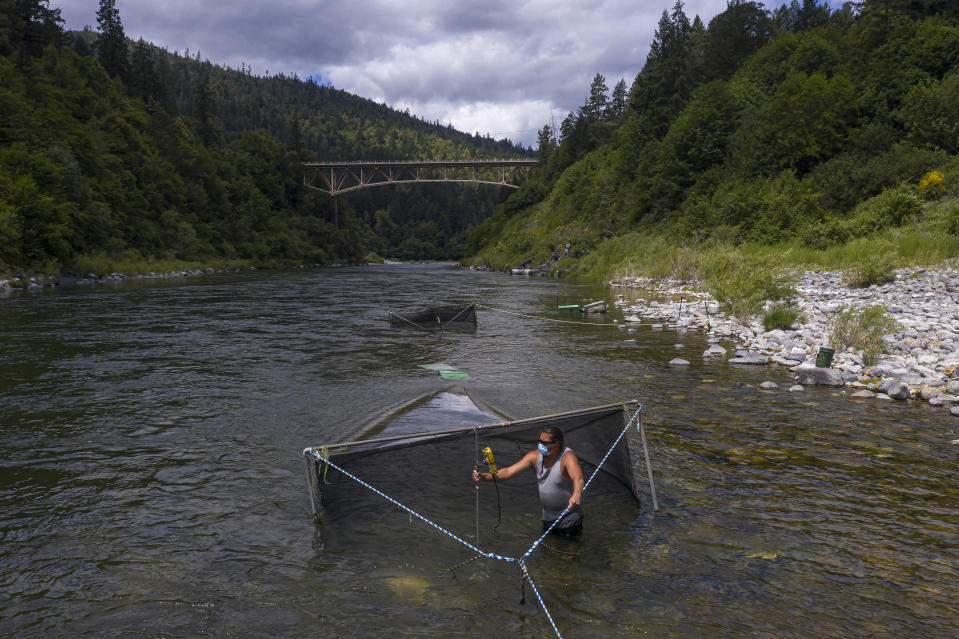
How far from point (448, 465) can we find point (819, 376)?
353 inches

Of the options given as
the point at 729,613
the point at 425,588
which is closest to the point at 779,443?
the point at 729,613

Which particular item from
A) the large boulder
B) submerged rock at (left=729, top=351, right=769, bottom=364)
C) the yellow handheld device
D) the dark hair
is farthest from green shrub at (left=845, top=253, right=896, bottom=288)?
the yellow handheld device

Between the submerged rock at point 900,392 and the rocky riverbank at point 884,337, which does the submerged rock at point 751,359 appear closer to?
the rocky riverbank at point 884,337

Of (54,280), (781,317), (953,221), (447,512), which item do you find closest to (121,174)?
(54,280)

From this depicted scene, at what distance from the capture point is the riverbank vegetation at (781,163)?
25750 mm

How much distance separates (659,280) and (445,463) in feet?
107

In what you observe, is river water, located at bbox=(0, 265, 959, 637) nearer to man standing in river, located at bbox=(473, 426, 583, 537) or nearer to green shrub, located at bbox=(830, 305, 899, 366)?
man standing in river, located at bbox=(473, 426, 583, 537)

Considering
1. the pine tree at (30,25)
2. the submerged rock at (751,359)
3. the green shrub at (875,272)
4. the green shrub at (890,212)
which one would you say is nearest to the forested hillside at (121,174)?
the pine tree at (30,25)

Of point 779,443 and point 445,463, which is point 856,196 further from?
point 445,463

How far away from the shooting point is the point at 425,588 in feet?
17.2

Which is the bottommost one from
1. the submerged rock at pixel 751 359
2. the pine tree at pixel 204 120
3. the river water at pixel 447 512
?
the river water at pixel 447 512

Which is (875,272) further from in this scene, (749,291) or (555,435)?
(555,435)

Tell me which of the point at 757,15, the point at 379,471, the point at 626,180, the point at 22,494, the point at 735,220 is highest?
the point at 757,15

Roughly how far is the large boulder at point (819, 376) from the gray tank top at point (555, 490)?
8.03 m
